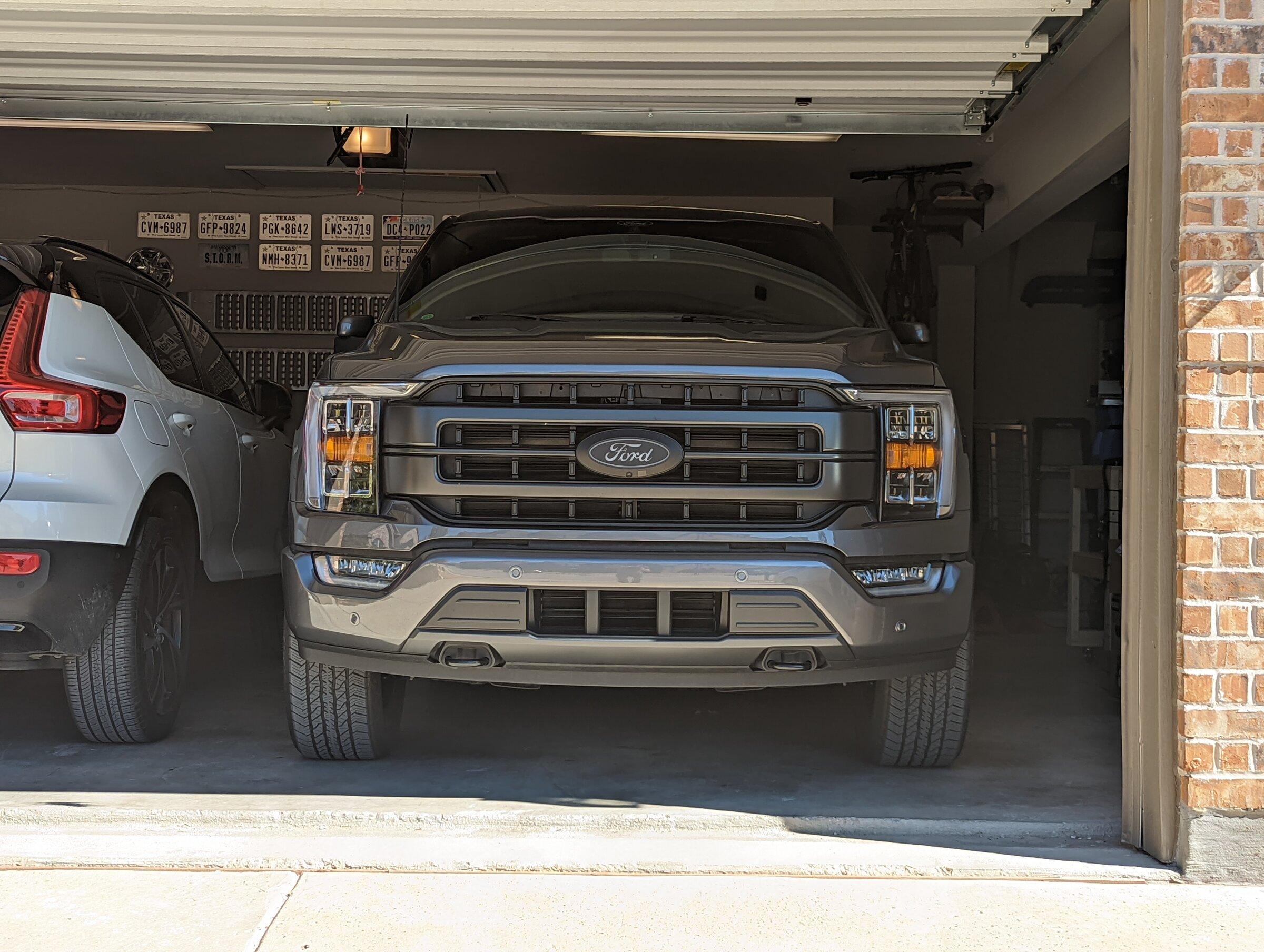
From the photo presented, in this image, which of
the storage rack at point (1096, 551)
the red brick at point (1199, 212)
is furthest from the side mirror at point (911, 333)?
the storage rack at point (1096, 551)

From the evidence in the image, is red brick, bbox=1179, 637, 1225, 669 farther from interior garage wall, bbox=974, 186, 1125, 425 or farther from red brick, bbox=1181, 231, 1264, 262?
interior garage wall, bbox=974, 186, 1125, 425

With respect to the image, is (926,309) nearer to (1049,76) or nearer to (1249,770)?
(1049,76)

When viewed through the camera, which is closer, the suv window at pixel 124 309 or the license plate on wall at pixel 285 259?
the suv window at pixel 124 309

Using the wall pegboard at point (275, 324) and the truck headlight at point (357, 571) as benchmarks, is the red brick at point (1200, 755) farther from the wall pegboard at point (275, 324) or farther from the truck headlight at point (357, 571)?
the wall pegboard at point (275, 324)

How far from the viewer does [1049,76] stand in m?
7.99

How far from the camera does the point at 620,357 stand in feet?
11.9

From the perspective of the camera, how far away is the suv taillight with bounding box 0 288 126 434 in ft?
12.2

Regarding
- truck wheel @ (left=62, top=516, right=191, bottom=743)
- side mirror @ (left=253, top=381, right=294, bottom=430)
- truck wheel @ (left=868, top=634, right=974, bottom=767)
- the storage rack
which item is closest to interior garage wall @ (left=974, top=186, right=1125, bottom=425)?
the storage rack

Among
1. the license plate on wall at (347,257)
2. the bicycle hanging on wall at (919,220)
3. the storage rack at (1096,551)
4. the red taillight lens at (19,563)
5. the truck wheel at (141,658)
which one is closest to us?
the red taillight lens at (19,563)

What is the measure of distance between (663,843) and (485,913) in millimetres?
612

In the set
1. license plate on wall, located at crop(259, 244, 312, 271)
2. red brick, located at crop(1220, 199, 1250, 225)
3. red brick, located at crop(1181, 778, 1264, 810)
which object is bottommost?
red brick, located at crop(1181, 778, 1264, 810)

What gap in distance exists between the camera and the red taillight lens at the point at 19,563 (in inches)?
145

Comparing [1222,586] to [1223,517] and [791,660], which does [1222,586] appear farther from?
[791,660]

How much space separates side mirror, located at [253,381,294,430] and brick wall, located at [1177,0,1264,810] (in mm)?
4188
